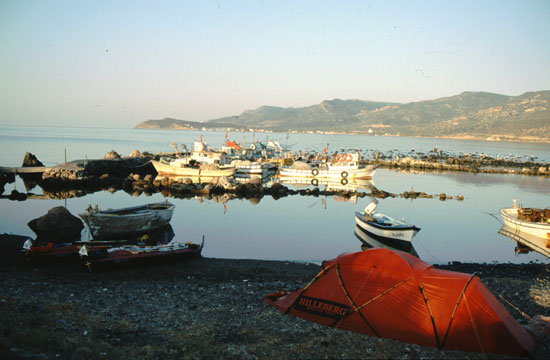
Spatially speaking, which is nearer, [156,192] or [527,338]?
[527,338]

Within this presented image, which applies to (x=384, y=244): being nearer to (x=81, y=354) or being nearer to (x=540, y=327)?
(x=540, y=327)

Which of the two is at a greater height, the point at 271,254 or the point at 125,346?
the point at 125,346

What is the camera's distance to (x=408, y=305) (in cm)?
761

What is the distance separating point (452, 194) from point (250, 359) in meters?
32.6

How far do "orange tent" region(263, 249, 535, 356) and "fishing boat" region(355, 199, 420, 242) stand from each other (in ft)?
28.7

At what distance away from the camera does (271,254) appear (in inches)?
659

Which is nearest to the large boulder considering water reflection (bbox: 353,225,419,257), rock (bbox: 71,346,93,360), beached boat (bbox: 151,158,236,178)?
rock (bbox: 71,346,93,360)

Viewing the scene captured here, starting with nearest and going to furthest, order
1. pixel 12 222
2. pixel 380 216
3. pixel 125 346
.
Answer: pixel 125 346
pixel 380 216
pixel 12 222

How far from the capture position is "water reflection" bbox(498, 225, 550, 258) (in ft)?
59.3

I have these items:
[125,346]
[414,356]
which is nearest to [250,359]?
[125,346]

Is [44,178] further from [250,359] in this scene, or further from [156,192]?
[250,359]

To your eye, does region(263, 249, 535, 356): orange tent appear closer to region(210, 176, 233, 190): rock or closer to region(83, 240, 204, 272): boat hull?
region(83, 240, 204, 272): boat hull

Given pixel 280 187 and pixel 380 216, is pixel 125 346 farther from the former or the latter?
pixel 280 187

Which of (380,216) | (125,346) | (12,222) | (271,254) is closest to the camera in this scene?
(125,346)
